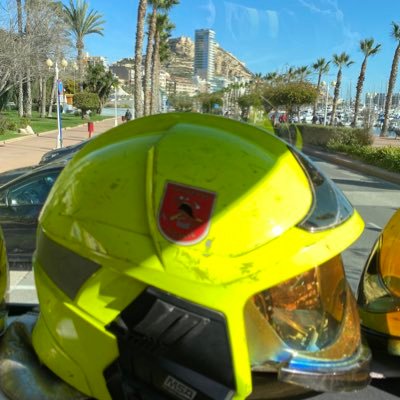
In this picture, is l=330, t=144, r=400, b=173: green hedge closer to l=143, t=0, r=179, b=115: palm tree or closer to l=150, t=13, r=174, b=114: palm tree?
l=143, t=0, r=179, b=115: palm tree

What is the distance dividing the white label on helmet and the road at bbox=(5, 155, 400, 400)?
1.37 ft

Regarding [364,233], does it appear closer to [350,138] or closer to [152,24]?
[350,138]

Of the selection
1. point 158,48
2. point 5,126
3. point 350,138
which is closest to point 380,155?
point 350,138

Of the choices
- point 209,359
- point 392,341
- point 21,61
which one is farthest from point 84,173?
point 21,61

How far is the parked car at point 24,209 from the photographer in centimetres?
618

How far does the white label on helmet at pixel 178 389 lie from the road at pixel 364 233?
1.37ft

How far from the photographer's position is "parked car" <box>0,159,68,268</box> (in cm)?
618

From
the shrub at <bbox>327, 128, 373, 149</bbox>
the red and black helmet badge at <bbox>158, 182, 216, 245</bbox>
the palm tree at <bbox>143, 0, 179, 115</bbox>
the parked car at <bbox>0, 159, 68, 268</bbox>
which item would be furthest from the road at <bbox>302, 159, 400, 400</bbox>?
the palm tree at <bbox>143, 0, 179, 115</bbox>

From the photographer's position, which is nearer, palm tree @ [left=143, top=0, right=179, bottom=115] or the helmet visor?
the helmet visor

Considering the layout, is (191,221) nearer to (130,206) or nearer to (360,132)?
(130,206)

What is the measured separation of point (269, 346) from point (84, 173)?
2.33ft

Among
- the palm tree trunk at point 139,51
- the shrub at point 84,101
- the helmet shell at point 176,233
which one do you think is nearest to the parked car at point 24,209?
the helmet shell at point 176,233

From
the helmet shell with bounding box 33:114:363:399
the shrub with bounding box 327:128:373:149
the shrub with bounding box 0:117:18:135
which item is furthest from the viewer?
the shrub with bounding box 0:117:18:135

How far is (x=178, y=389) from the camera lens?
1189 millimetres
